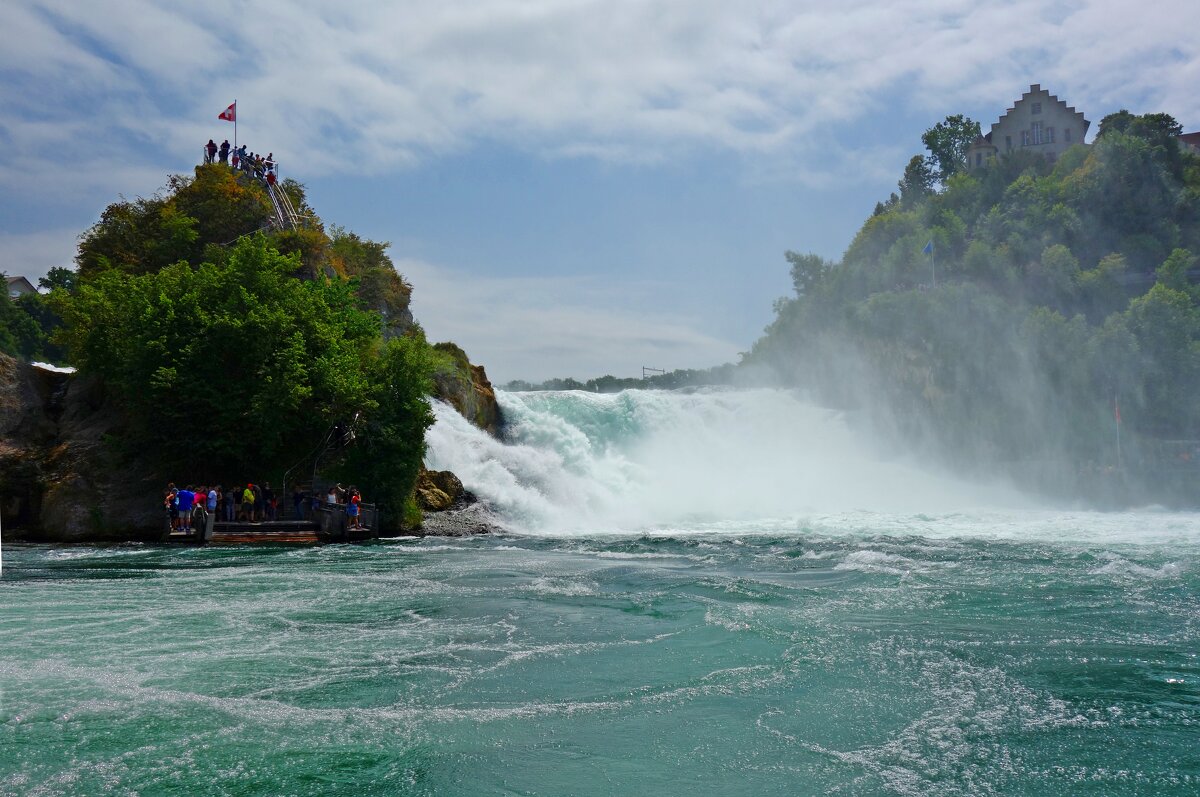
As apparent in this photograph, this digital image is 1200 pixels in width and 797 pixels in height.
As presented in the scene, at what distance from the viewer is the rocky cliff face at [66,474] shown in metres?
28.5

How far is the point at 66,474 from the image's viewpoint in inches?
1147

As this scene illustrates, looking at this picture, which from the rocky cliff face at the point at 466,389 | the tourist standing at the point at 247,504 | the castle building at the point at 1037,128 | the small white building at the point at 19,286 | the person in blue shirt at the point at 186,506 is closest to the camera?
the person in blue shirt at the point at 186,506

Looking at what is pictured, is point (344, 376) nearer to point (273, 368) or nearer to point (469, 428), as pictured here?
point (273, 368)

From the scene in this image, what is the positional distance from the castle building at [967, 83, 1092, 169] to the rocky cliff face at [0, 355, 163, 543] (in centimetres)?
7536

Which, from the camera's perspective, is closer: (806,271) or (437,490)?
(437,490)

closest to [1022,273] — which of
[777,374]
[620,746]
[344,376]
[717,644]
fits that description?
[777,374]

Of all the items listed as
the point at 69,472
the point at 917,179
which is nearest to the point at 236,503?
the point at 69,472

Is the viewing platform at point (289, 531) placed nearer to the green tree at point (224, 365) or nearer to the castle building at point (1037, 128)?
the green tree at point (224, 365)

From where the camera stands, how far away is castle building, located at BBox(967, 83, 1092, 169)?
84.2 m

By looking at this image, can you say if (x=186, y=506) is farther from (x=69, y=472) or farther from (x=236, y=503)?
(x=69, y=472)

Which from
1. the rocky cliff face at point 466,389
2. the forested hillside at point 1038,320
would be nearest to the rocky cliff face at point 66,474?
the rocky cliff face at point 466,389

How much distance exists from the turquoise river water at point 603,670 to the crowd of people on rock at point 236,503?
5.74 ft

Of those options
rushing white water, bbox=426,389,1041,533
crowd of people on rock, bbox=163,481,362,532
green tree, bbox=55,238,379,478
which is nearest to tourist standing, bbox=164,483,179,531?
crowd of people on rock, bbox=163,481,362,532

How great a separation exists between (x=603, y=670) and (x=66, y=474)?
2335 cm
